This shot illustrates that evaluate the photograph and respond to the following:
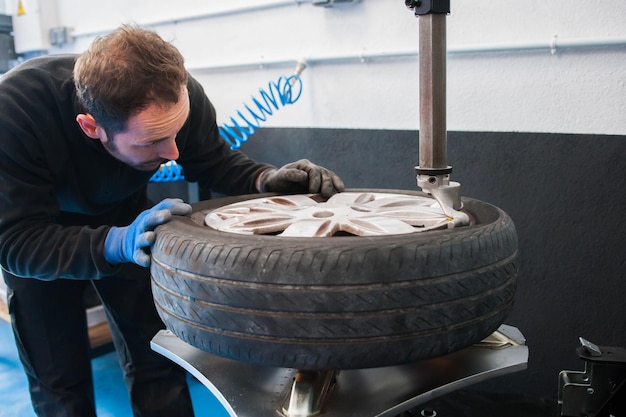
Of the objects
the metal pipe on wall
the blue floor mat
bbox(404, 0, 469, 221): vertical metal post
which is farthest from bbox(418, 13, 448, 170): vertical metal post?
the blue floor mat

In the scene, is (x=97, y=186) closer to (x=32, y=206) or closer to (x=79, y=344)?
(x=32, y=206)

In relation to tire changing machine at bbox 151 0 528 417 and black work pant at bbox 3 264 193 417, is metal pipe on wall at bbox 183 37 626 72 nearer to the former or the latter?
tire changing machine at bbox 151 0 528 417

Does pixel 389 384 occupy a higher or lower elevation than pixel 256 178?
lower

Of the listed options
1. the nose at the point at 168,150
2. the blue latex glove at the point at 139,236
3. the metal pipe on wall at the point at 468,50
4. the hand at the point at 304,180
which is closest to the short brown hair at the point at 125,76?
the nose at the point at 168,150

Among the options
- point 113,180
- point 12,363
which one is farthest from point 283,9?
point 12,363

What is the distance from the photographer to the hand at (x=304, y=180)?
132 cm

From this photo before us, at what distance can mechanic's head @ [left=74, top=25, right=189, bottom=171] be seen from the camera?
3.60 ft

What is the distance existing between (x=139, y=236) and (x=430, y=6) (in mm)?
652

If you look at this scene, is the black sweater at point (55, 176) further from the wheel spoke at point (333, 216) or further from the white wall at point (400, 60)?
the white wall at point (400, 60)

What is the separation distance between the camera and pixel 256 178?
4.94 feet

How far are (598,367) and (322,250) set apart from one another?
600 millimetres

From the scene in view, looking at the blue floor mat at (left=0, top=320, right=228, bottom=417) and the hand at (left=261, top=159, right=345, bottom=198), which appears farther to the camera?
the blue floor mat at (left=0, top=320, right=228, bottom=417)

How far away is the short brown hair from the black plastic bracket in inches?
20.7

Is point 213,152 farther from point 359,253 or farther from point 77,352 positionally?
point 359,253
